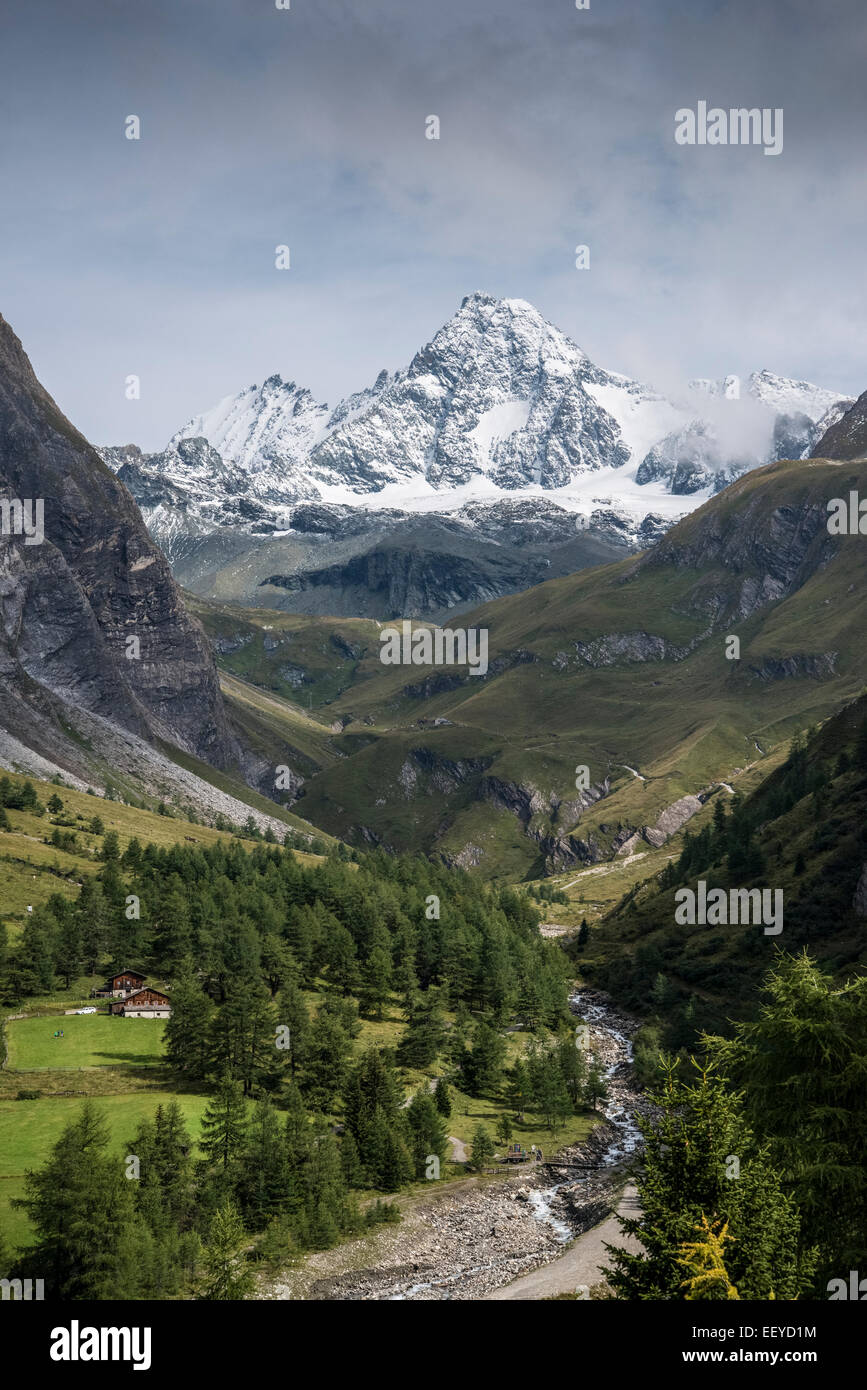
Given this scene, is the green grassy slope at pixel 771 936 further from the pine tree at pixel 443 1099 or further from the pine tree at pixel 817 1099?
the pine tree at pixel 817 1099

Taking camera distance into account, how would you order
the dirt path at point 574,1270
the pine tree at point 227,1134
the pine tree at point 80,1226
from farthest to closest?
the pine tree at point 227,1134, the dirt path at point 574,1270, the pine tree at point 80,1226

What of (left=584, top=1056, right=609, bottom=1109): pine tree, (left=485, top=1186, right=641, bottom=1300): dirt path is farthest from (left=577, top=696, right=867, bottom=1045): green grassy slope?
(left=485, top=1186, right=641, bottom=1300): dirt path

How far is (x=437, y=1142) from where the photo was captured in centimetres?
10281

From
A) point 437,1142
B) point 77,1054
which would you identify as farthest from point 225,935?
A: point 437,1142

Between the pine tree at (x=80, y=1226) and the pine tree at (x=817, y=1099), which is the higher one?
the pine tree at (x=817, y=1099)

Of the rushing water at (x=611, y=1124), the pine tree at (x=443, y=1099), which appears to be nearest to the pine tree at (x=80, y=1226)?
the rushing water at (x=611, y=1124)

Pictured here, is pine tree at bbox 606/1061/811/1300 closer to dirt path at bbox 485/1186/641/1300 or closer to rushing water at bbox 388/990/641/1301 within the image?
rushing water at bbox 388/990/641/1301

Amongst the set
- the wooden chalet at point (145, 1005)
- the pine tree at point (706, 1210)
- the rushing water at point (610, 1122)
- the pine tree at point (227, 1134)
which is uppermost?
the pine tree at point (706, 1210)

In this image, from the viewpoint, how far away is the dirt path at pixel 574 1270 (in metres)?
70.1

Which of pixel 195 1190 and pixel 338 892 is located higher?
pixel 338 892

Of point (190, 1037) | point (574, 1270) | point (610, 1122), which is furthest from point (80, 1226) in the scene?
point (610, 1122)
